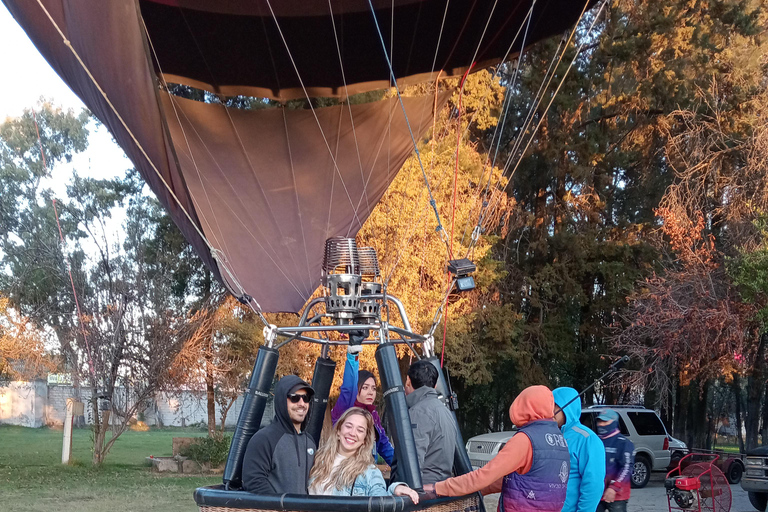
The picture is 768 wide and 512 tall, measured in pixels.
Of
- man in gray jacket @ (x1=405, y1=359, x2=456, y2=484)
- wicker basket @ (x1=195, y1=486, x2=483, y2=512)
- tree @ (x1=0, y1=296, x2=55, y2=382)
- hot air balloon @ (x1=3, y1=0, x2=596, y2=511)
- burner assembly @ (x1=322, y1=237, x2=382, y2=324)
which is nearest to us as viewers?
wicker basket @ (x1=195, y1=486, x2=483, y2=512)

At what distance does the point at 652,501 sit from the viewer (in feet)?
41.4

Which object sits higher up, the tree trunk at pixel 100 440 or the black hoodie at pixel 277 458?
the black hoodie at pixel 277 458

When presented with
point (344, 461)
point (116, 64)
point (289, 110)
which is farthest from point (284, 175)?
point (344, 461)

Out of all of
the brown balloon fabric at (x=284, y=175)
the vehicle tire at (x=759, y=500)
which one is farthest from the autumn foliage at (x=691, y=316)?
the brown balloon fabric at (x=284, y=175)

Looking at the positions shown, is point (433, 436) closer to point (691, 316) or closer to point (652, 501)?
point (652, 501)

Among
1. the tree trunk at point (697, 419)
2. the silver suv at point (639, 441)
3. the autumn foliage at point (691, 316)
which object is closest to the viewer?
the autumn foliage at point (691, 316)

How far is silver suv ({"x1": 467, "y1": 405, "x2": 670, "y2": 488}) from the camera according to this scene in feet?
48.2

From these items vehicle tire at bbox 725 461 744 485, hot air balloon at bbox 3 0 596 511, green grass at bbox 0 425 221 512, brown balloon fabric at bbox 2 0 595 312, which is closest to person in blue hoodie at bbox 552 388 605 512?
hot air balloon at bbox 3 0 596 511

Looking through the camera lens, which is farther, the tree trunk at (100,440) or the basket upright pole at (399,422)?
the tree trunk at (100,440)

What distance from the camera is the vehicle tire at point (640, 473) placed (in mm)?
15133

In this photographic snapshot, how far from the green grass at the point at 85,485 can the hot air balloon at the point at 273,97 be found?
4496 millimetres

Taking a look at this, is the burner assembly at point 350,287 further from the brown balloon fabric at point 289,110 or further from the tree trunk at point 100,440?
the tree trunk at point 100,440

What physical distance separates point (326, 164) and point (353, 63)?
1.36 metres

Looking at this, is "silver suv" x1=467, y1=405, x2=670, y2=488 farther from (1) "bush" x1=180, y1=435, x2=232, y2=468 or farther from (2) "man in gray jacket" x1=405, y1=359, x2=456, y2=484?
(2) "man in gray jacket" x1=405, y1=359, x2=456, y2=484
